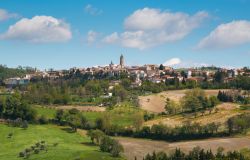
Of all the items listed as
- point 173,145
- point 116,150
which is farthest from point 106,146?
point 173,145

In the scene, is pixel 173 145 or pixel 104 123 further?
pixel 104 123

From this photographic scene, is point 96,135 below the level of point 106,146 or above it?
above

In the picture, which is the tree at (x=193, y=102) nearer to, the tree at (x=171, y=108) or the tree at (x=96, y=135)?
the tree at (x=171, y=108)

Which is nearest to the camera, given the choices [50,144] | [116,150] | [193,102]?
[116,150]

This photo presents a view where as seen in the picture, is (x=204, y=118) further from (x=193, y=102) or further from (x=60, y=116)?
(x=60, y=116)

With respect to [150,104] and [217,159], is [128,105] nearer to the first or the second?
[150,104]

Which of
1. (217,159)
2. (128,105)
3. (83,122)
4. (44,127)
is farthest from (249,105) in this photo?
(217,159)
